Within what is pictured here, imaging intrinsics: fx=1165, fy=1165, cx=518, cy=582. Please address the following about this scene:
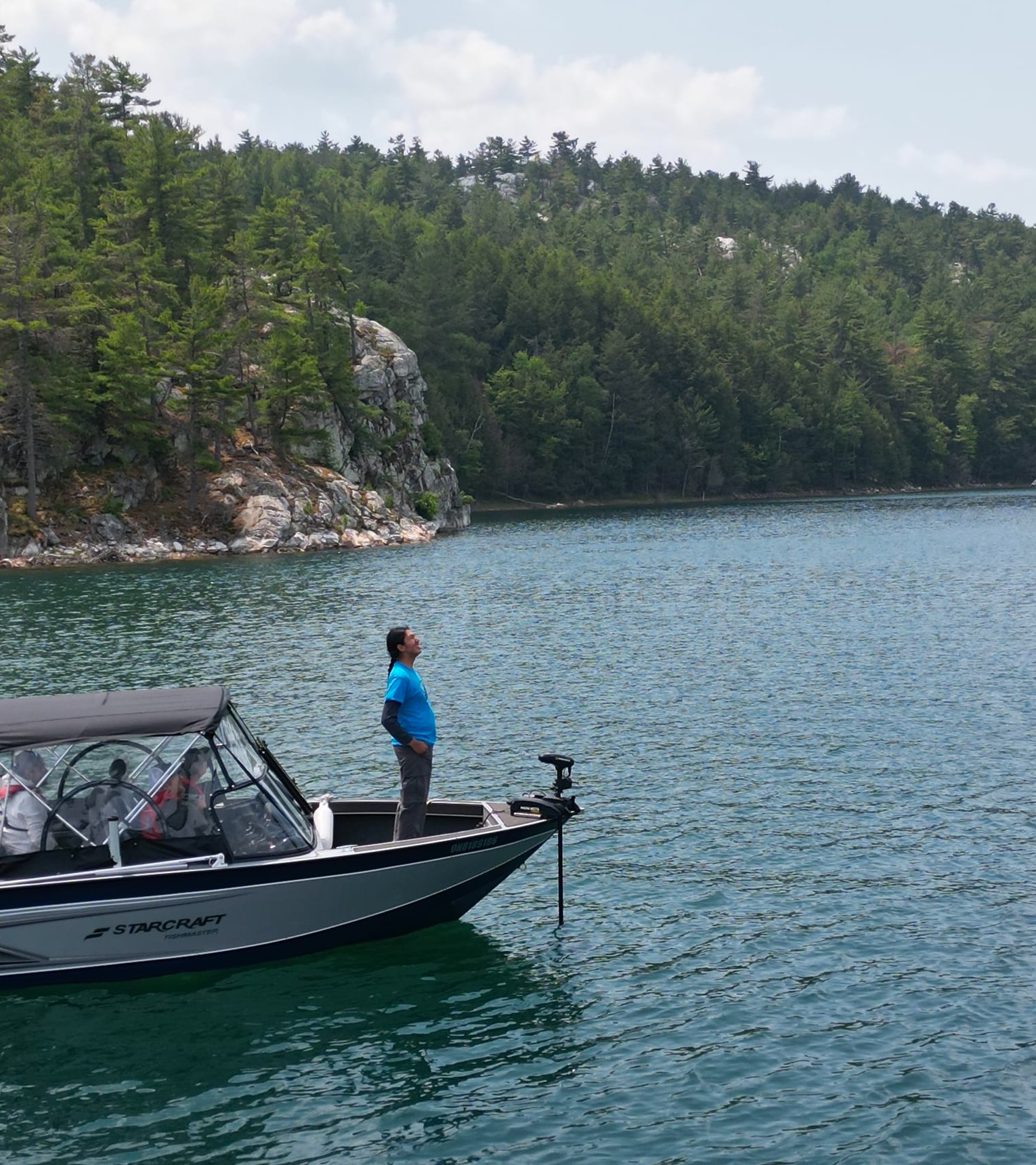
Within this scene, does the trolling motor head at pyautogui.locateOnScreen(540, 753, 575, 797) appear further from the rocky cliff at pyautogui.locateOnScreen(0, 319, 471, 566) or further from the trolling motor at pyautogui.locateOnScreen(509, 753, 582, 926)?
the rocky cliff at pyautogui.locateOnScreen(0, 319, 471, 566)

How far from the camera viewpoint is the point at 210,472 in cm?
8062

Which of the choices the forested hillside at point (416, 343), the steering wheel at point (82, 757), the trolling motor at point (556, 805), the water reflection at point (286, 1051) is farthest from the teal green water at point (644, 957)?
the forested hillside at point (416, 343)

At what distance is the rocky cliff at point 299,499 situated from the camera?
7031 centimetres

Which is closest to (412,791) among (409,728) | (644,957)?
(409,728)

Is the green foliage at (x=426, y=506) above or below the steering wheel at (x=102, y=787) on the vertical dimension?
above

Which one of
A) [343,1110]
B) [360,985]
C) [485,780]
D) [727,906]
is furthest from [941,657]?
[343,1110]

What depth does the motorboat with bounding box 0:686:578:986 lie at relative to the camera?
13852 millimetres

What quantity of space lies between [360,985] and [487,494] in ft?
409

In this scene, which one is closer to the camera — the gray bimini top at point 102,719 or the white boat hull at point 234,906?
the white boat hull at point 234,906

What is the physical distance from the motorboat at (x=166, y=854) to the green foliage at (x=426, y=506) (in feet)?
270

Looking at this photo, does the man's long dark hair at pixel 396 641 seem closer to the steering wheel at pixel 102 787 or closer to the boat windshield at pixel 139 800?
the boat windshield at pixel 139 800

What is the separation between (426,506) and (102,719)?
83.9 meters

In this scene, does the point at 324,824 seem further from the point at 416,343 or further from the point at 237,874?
the point at 416,343

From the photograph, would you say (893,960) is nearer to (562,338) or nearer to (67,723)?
(67,723)
